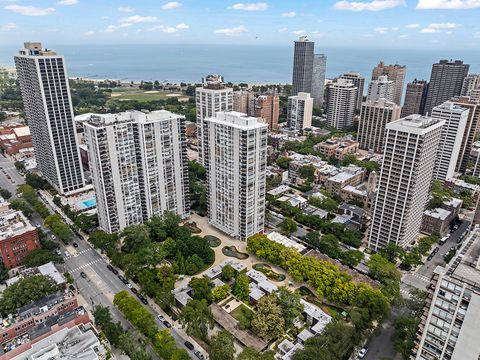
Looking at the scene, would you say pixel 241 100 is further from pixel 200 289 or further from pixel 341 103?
pixel 200 289

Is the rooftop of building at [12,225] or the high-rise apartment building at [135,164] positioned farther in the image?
the high-rise apartment building at [135,164]

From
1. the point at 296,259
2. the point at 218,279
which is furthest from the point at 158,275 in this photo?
the point at 296,259

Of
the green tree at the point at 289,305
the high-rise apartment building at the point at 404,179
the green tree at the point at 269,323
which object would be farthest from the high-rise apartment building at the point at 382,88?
the green tree at the point at 269,323

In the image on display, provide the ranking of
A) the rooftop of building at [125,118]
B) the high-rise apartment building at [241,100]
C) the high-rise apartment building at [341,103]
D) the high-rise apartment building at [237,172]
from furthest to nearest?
the high-rise apartment building at [241,100], the high-rise apartment building at [341,103], the rooftop of building at [125,118], the high-rise apartment building at [237,172]

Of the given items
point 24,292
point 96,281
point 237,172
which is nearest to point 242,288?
point 237,172

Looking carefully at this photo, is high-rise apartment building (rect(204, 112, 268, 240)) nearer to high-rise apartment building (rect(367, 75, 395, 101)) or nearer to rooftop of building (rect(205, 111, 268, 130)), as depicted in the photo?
rooftop of building (rect(205, 111, 268, 130))

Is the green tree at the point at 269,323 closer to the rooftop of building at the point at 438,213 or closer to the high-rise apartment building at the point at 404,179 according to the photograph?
the high-rise apartment building at the point at 404,179

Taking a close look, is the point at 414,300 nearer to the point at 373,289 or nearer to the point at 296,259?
the point at 373,289
